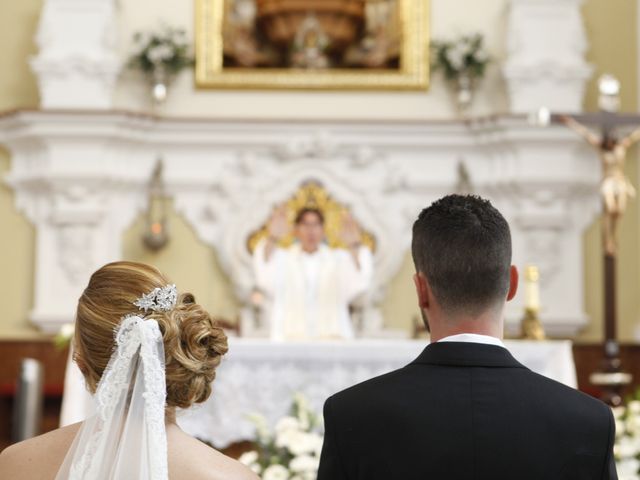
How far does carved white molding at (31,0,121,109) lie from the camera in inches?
414

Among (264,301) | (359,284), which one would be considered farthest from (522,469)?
(264,301)

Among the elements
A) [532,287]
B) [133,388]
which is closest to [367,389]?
[133,388]

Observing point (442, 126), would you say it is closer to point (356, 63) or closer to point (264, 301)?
→ point (356, 63)

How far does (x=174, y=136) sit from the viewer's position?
10.7 m

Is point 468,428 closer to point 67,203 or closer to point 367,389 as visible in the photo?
point 367,389

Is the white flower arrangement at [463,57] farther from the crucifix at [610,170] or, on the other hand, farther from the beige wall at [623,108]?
the crucifix at [610,170]

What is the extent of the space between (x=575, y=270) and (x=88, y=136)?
4.13 metres

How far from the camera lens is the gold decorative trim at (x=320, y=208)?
34.8ft

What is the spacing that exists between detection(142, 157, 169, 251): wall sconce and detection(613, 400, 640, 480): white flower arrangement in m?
5.44

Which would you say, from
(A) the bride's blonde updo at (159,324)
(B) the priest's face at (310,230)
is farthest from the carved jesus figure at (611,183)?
(A) the bride's blonde updo at (159,324)

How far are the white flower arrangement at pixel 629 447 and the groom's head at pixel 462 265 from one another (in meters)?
3.07

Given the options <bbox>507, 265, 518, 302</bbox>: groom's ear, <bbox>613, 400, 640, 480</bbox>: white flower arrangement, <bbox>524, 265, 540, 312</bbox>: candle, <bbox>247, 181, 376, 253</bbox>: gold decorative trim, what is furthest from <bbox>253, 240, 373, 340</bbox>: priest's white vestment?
<bbox>507, 265, 518, 302</bbox>: groom's ear

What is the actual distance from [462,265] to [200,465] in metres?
0.72

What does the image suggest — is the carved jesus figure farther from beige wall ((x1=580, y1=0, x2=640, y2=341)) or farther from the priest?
the priest
